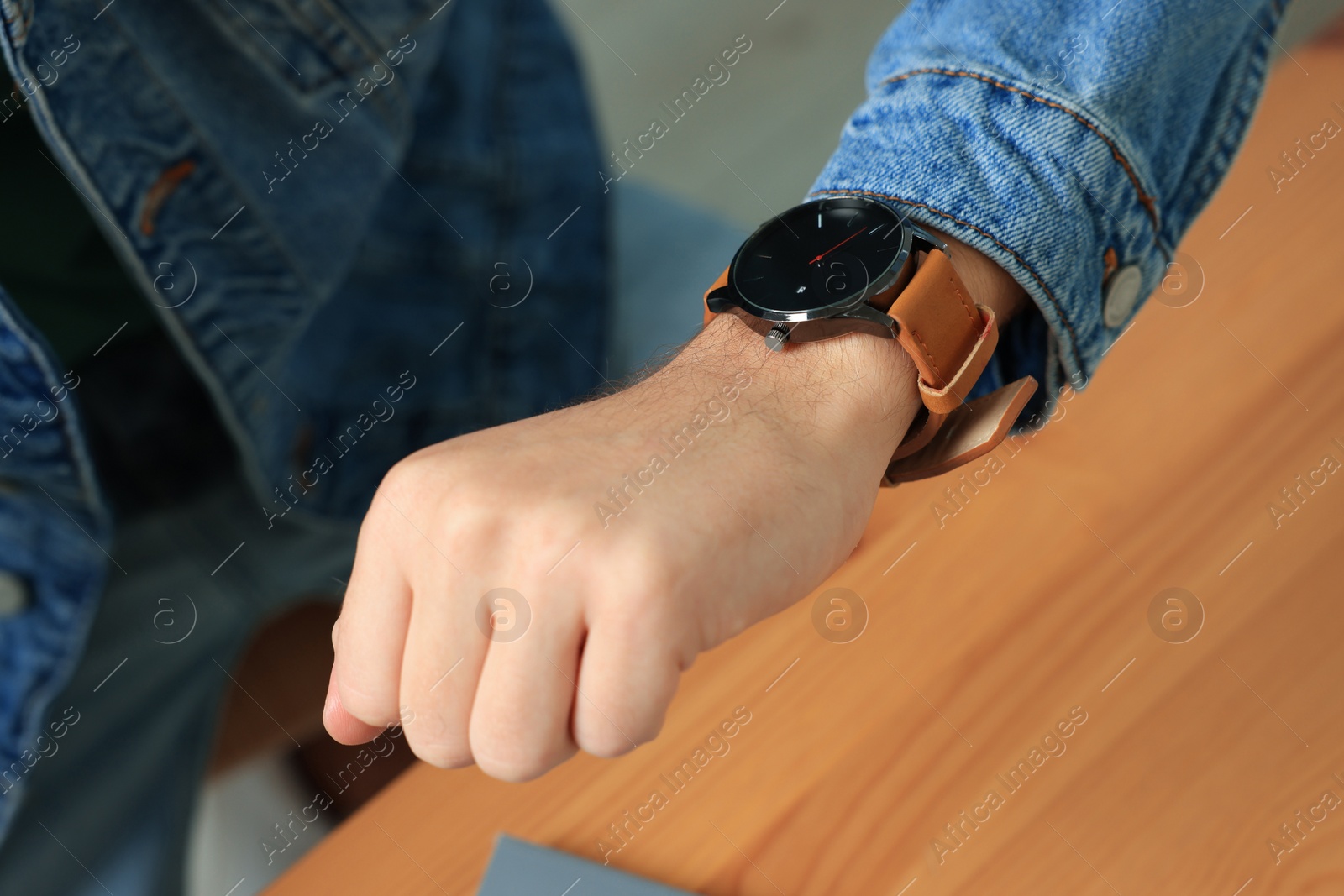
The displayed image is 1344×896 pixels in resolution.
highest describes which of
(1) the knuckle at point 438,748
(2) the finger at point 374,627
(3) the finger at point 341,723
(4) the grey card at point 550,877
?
(2) the finger at point 374,627

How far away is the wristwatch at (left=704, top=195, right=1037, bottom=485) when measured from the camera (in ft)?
1.48

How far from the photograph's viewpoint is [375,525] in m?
0.40

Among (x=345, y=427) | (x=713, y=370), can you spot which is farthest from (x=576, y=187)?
(x=713, y=370)

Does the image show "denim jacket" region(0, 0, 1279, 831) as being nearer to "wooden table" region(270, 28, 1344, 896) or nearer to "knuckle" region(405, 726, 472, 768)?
"wooden table" region(270, 28, 1344, 896)

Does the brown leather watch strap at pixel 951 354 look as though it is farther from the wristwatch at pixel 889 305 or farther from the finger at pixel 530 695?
the finger at pixel 530 695

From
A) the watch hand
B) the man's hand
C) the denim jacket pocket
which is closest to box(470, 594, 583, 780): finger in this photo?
the man's hand

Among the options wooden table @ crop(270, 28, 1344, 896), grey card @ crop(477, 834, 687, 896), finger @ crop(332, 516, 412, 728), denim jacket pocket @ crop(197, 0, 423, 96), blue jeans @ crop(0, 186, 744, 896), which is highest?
denim jacket pocket @ crop(197, 0, 423, 96)

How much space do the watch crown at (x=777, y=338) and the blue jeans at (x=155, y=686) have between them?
1.34ft

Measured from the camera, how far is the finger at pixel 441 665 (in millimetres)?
380

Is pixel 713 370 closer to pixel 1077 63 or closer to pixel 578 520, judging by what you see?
pixel 578 520

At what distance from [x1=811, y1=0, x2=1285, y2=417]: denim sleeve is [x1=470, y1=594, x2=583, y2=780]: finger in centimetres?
31

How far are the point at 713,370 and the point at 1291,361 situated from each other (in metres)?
0.44

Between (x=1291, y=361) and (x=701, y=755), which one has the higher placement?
(x=701, y=755)

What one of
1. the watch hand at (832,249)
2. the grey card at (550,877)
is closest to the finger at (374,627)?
the grey card at (550,877)
